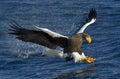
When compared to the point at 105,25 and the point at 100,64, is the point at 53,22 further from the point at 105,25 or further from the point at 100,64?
the point at 100,64

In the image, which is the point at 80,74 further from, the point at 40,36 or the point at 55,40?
Result: the point at 40,36

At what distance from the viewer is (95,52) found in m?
17.3

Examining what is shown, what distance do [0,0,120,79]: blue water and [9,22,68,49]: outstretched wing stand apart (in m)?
0.72

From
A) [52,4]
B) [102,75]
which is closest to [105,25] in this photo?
[52,4]

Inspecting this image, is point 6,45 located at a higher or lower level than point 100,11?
lower

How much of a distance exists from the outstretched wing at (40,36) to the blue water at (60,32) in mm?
716

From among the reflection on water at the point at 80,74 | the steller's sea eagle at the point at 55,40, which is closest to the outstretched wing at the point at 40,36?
the steller's sea eagle at the point at 55,40

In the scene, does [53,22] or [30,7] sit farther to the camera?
[30,7]

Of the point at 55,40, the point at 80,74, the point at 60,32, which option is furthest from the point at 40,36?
the point at 60,32

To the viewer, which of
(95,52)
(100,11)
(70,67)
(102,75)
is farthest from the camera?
(100,11)

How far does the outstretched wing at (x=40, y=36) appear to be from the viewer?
15.1 meters

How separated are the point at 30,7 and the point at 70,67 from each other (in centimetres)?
595

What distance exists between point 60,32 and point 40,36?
12.4 ft

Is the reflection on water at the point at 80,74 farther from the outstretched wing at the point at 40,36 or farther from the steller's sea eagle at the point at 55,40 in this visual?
the outstretched wing at the point at 40,36
